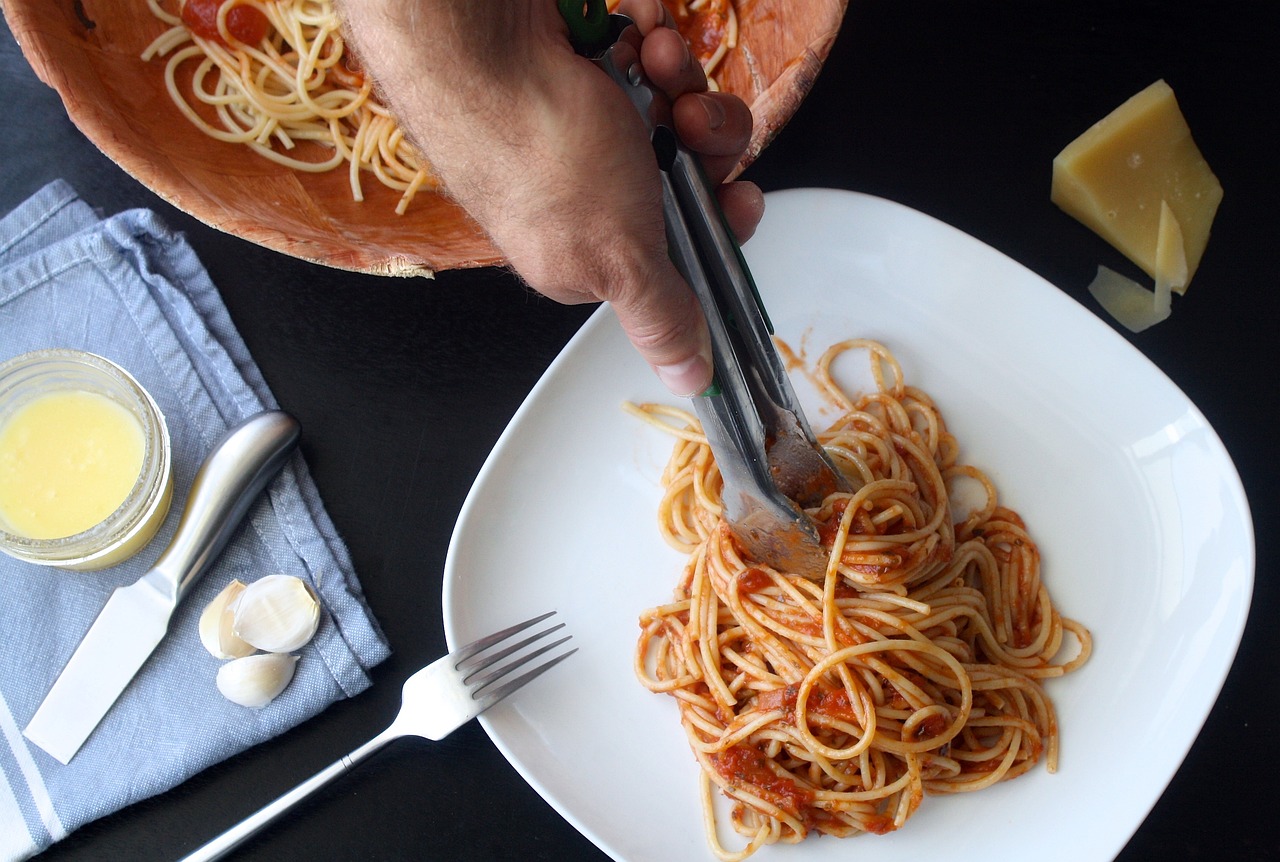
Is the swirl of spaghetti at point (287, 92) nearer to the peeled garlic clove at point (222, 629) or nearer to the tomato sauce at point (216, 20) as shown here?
the tomato sauce at point (216, 20)

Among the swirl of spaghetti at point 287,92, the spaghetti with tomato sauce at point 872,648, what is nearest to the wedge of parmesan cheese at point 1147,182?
the spaghetti with tomato sauce at point 872,648

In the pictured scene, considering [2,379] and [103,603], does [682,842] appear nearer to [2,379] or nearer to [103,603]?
[103,603]

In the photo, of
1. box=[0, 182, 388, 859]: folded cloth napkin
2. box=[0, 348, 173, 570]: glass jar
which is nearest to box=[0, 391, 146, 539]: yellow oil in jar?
box=[0, 348, 173, 570]: glass jar

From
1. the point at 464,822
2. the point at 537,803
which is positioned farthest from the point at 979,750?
the point at 464,822

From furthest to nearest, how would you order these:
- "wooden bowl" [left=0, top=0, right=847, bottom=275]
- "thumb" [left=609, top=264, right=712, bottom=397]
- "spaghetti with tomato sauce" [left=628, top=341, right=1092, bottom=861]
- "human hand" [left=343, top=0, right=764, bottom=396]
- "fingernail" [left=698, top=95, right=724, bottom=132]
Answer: "spaghetti with tomato sauce" [left=628, top=341, right=1092, bottom=861]
"wooden bowl" [left=0, top=0, right=847, bottom=275]
"fingernail" [left=698, top=95, right=724, bottom=132]
"thumb" [left=609, top=264, right=712, bottom=397]
"human hand" [left=343, top=0, right=764, bottom=396]

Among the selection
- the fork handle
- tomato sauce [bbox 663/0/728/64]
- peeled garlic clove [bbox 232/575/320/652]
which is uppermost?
tomato sauce [bbox 663/0/728/64]

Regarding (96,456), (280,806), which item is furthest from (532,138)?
(280,806)

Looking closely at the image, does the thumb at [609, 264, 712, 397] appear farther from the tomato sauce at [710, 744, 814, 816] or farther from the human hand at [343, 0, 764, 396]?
the tomato sauce at [710, 744, 814, 816]
